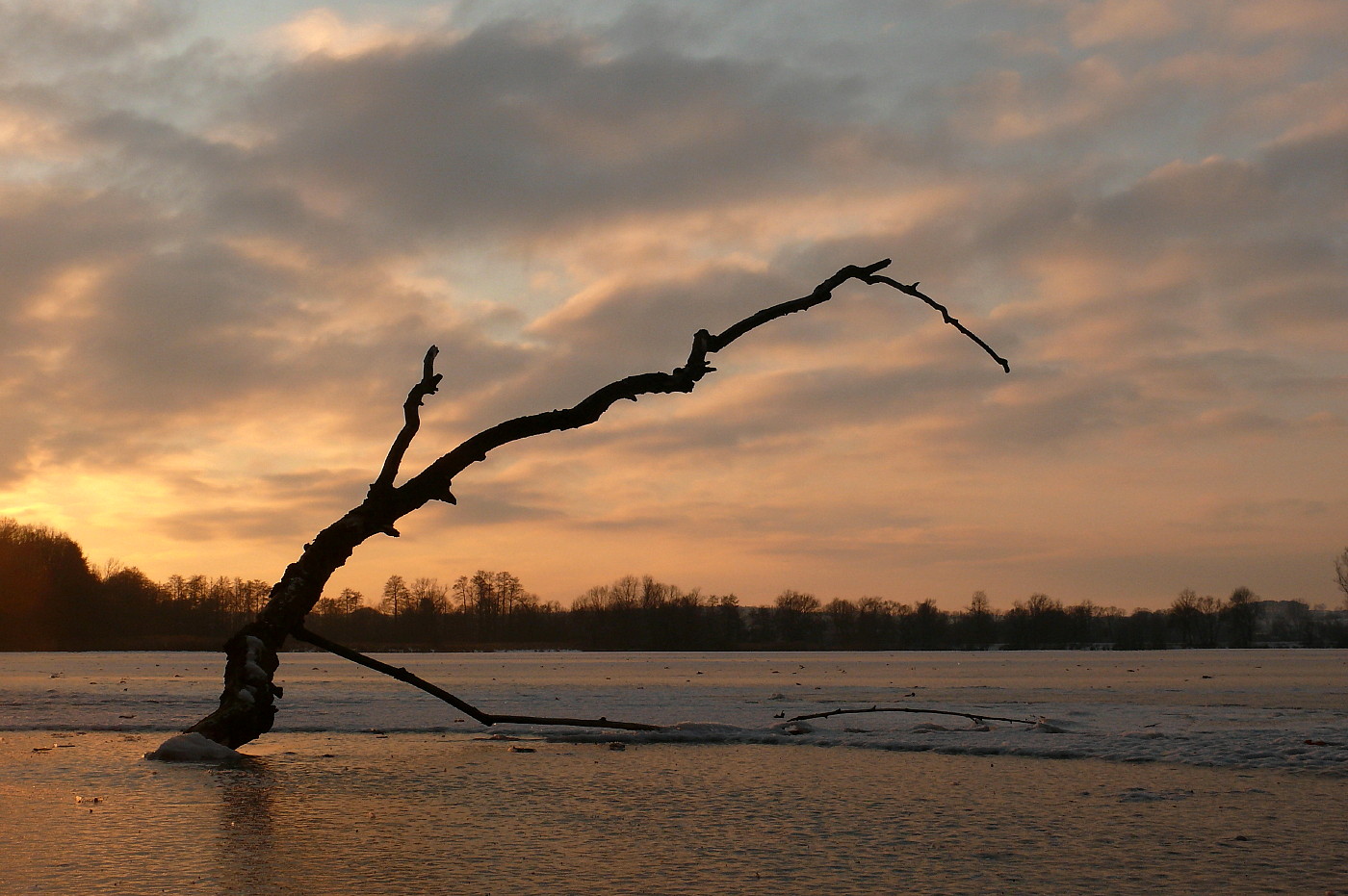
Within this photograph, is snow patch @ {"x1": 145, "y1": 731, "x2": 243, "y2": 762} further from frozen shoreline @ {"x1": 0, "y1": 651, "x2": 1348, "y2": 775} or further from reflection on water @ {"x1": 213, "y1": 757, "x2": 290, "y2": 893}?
frozen shoreline @ {"x1": 0, "y1": 651, "x2": 1348, "y2": 775}

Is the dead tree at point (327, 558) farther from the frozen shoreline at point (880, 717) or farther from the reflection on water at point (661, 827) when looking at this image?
the frozen shoreline at point (880, 717)

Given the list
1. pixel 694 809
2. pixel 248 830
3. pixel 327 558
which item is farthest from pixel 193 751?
pixel 694 809

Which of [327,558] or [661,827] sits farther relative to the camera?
[327,558]

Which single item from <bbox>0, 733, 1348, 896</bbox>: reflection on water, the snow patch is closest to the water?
<bbox>0, 733, 1348, 896</bbox>: reflection on water

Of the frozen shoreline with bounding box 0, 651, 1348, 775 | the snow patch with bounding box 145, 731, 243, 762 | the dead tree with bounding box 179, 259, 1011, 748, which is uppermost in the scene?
the dead tree with bounding box 179, 259, 1011, 748

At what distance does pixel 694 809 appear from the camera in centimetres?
774

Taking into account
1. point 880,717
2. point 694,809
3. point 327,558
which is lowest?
point 880,717

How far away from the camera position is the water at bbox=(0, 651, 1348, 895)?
548 cm

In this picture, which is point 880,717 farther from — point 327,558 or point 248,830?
point 248,830

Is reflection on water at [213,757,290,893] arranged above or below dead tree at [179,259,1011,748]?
below

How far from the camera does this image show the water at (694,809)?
5484 mm

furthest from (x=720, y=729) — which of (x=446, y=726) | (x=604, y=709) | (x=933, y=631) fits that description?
(x=933, y=631)

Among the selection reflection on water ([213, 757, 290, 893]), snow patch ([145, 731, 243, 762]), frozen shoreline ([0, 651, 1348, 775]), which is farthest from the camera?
frozen shoreline ([0, 651, 1348, 775])

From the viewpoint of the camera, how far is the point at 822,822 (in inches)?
281
